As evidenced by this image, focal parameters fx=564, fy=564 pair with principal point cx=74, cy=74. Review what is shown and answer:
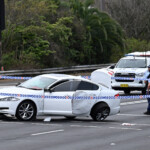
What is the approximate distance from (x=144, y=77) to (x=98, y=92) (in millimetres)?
9869

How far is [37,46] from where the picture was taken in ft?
137

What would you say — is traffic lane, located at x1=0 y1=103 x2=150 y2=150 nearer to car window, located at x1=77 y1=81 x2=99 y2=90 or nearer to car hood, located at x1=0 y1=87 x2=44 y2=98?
car hood, located at x1=0 y1=87 x2=44 y2=98

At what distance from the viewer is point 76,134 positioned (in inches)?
576

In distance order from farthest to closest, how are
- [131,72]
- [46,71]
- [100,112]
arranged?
[46,71], [131,72], [100,112]

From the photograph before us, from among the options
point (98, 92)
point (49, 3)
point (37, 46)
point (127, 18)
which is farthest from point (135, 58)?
point (127, 18)

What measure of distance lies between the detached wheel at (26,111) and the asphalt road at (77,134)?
0.65 ft

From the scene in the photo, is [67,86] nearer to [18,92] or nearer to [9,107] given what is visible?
[18,92]

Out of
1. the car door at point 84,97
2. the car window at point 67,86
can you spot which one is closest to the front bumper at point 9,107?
the car window at point 67,86

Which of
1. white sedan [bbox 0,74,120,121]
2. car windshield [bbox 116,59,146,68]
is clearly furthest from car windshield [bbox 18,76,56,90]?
car windshield [bbox 116,59,146,68]

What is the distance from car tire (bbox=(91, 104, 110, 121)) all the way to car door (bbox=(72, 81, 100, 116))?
225 millimetres

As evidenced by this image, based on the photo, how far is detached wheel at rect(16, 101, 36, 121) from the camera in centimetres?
1680

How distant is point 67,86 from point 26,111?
5.19 feet

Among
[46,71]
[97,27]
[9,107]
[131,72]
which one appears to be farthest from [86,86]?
[97,27]

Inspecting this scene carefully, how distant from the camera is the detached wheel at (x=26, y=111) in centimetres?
1680
